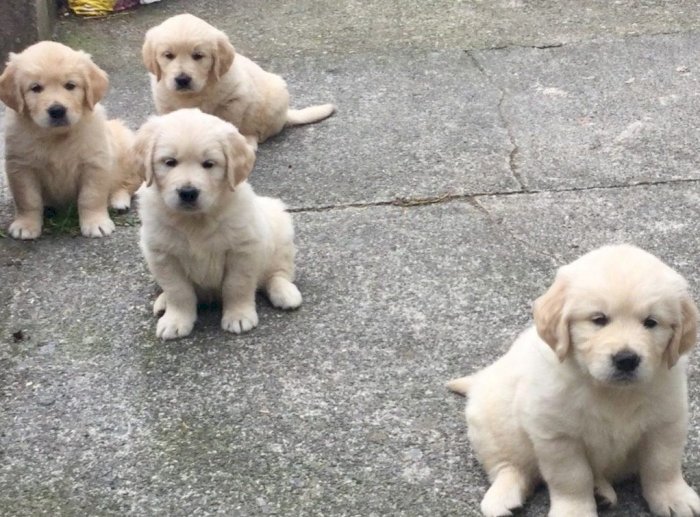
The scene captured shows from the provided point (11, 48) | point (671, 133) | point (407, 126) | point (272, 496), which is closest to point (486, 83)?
point (407, 126)

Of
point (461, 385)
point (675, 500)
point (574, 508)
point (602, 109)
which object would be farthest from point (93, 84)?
point (675, 500)

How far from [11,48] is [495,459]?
232 inches

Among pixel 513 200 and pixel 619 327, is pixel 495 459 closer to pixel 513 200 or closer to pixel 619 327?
pixel 619 327

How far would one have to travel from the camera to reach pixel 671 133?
6.76m

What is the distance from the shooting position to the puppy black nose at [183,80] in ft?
21.8

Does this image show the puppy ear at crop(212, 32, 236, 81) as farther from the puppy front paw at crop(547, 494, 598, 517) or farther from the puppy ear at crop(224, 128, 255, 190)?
the puppy front paw at crop(547, 494, 598, 517)

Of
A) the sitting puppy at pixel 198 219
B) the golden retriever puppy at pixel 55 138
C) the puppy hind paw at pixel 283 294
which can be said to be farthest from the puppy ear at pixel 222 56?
the puppy hind paw at pixel 283 294

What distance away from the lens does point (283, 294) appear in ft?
16.2

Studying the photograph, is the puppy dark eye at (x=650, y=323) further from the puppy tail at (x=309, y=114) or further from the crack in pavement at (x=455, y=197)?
the puppy tail at (x=309, y=114)

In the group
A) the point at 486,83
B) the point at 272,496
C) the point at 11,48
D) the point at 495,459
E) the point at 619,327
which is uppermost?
the point at 619,327

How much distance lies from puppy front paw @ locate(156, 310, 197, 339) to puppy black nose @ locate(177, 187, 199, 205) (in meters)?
0.57

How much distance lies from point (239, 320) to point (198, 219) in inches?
19.9

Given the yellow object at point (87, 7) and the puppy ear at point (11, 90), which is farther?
the yellow object at point (87, 7)

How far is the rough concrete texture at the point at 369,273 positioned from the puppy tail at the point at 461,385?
5 cm
